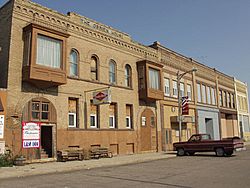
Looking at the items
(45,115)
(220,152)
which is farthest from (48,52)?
(220,152)

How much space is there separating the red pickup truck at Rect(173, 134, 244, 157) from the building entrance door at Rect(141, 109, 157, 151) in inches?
141

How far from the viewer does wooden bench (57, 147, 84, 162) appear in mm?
18734

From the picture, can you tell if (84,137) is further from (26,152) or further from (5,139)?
(5,139)

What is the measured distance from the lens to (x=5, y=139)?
1670 cm

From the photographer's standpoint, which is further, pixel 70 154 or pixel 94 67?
pixel 94 67

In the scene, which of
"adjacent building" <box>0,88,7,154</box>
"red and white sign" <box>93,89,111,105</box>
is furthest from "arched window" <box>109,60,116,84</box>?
"adjacent building" <box>0,88,7,154</box>

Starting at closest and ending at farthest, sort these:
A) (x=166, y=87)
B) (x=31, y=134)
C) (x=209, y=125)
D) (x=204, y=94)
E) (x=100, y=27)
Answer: (x=31, y=134), (x=100, y=27), (x=166, y=87), (x=204, y=94), (x=209, y=125)

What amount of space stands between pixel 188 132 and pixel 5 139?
74.9 feet

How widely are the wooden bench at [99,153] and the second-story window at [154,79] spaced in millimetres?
8410

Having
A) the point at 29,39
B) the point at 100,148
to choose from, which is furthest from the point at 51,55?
the point at 100,148

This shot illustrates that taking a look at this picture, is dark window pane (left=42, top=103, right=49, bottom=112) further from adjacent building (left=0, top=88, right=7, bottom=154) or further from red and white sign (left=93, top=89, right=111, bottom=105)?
red and white sign (left=93, top=89, right=111, bottom=105)

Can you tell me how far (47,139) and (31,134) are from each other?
6.49 ft

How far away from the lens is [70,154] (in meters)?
19.2

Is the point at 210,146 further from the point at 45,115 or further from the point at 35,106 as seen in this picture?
the point at 35,106
